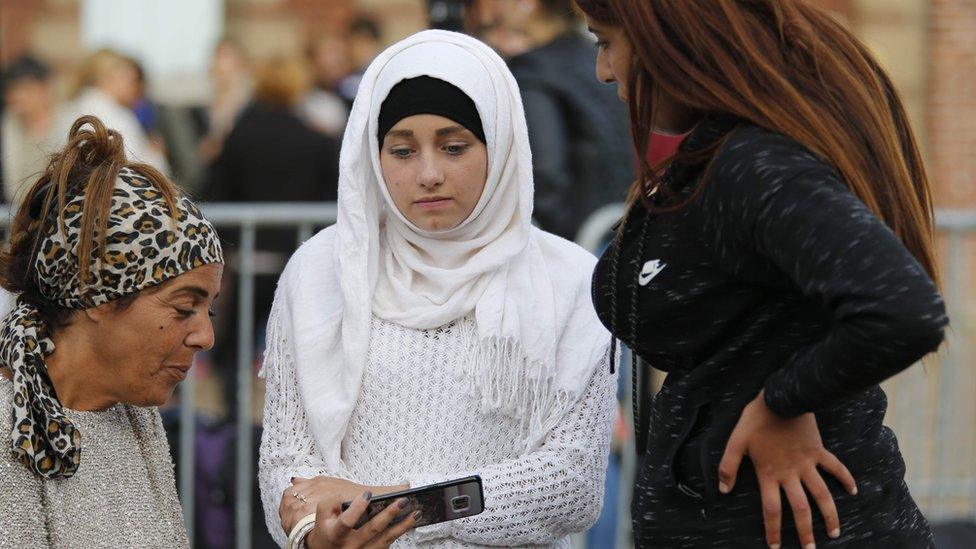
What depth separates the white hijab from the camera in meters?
3.06

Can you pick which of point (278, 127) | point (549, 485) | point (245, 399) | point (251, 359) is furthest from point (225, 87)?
point (549, 485)

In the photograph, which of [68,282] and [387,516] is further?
[387,516]

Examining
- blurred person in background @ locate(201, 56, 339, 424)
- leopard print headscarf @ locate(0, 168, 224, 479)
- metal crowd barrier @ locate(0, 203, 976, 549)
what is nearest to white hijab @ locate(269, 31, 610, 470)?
leopard print headscarf @ locate(0, 168, 224, 479)

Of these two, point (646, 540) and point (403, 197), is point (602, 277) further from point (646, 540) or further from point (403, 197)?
point (403, 197)

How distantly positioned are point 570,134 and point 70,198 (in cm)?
318

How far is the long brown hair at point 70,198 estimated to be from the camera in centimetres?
255

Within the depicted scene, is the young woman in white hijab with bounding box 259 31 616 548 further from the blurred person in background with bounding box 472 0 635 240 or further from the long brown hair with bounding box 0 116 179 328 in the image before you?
the blurred person in background with bounding box 472 0 635 240

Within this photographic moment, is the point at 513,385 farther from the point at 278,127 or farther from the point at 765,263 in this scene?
the point at 278,127

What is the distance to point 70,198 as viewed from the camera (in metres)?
2.59

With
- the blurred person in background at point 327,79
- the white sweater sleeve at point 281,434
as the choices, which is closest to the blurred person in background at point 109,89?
the blurred person in background at point 327,79

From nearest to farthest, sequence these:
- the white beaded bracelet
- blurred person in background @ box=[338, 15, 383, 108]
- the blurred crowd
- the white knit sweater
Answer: the white beaded bracelet → the white knit sweater → the blurred crowd → blurred person in background @ box=[338, 15, 383, 108]

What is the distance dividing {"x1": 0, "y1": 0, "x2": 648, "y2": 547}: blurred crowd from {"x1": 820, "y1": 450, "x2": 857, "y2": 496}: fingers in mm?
1570

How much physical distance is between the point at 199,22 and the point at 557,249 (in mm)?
9194

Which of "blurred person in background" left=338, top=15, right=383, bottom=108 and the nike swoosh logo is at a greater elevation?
"blurred person in background" left=338, top=15, right=383, bottom=108
